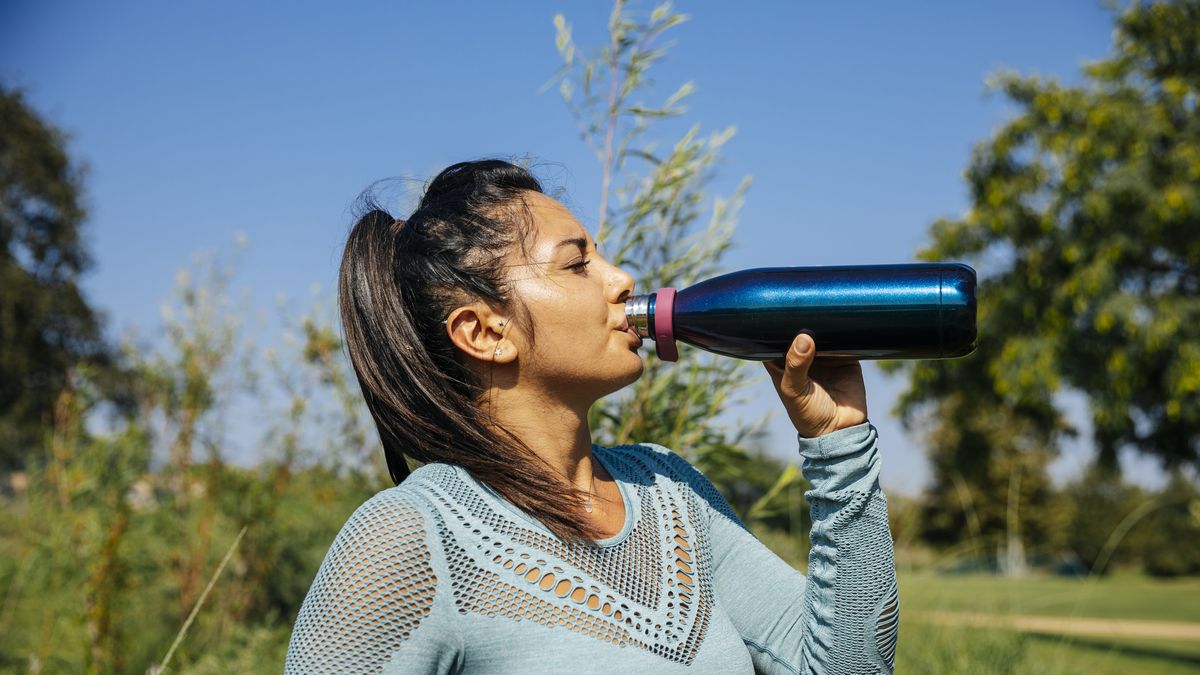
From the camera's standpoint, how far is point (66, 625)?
4.32m

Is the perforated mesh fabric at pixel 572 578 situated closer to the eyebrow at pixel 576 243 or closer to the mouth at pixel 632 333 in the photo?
the mouth at pixel 632 333

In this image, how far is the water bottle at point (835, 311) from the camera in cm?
170

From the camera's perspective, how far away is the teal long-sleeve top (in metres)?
1.48

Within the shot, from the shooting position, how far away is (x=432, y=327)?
187cm

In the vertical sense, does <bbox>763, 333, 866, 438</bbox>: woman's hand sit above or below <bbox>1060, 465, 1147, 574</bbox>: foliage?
above

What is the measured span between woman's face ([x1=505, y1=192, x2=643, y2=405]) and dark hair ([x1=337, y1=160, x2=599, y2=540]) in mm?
36

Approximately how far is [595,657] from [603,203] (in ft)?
6.61

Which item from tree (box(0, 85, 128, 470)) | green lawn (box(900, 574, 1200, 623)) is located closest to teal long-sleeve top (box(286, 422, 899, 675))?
green lawn (box(900, 574, 1200, 623))

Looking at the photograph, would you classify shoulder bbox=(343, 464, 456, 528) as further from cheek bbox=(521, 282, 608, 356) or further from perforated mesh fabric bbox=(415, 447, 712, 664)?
cheek bbox=(521, 282, 608, 356)

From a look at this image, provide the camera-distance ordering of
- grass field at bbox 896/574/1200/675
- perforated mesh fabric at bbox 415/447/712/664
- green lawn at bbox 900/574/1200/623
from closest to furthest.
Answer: perforated mesh fabric at bbox 415/447/712/664 → grass field at bbox 896/574/1200/675 → green lawn at bbox 900/574/1200/623

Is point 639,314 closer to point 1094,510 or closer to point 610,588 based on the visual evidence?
point 610,588

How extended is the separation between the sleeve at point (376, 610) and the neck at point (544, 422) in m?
0.38

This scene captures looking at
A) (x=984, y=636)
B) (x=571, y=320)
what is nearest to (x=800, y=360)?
(x=571, y=320)

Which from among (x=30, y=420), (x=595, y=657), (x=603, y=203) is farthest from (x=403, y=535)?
(x=30, y=420)
